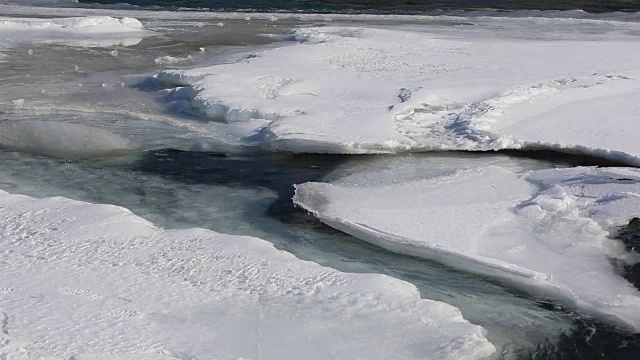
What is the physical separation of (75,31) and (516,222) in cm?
733

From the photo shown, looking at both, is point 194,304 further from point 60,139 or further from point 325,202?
point 60,139

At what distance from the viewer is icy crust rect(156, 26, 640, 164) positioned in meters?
5.42

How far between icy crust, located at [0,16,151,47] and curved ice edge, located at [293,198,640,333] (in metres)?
6.11

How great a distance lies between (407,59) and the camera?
24.9 feet

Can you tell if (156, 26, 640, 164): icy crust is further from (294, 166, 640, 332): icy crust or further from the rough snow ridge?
(294, 166, 640, 332): icy crust

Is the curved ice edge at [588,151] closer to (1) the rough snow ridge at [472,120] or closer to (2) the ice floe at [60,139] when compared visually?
(1) the rough snow ridge at [472,120]

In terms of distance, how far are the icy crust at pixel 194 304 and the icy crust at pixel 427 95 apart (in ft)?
5.82

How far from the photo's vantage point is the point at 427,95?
623 cm

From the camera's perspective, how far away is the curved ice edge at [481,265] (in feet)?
11.7

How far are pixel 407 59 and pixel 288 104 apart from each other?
184 centimetres

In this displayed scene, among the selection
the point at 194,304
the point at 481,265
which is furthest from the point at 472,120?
the point at 194,304

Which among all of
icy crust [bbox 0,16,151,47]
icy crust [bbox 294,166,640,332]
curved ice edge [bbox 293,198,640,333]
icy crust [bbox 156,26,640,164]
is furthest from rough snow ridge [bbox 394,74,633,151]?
icy crust [bbox 0,16,151,47]

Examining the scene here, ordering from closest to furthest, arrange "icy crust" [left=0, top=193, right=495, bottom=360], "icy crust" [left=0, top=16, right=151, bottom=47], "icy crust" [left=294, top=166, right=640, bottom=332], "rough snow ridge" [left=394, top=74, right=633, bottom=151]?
"icy crust" [left=0, top=193, right=495, bottom=360] < "icy crust" [left=294, top=166, right=640, bottom=332] < "rough snow ridge" [left=394, top=74, right=633, bottom=151] < "icy crust" [left=0, top=16, right=151, bottom=47]

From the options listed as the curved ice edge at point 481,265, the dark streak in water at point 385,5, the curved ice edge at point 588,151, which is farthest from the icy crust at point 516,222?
the dark streak in water at point 385,5
